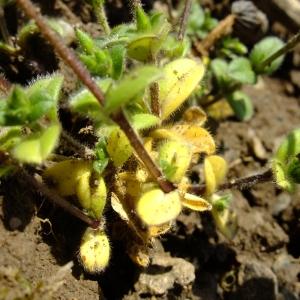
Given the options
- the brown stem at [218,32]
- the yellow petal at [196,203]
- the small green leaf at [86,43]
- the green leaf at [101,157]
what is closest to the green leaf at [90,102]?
the small green leaf at [86,43]

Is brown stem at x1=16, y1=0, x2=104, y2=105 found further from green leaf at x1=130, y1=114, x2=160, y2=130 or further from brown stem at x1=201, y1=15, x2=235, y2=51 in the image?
brown stem at x1=201, y1=15, x2=235, y2=51

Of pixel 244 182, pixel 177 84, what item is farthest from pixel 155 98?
pixel 244 182

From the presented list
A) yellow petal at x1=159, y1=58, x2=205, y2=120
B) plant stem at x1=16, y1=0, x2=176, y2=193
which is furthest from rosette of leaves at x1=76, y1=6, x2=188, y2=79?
yellow petal at x1=159, y1=58, x2=205, y2=120

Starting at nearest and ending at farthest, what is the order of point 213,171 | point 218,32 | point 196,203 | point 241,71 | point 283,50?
point 196,203
point 213,171
point 283,50
point 241,71
point 218,32

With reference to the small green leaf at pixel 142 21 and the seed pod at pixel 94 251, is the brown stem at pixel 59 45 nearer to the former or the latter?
the small green leaf at pixel 142 21

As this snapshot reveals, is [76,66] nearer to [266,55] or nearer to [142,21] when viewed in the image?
[142,21]

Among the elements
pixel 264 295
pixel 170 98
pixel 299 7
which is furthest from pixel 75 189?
pixel 299 7
